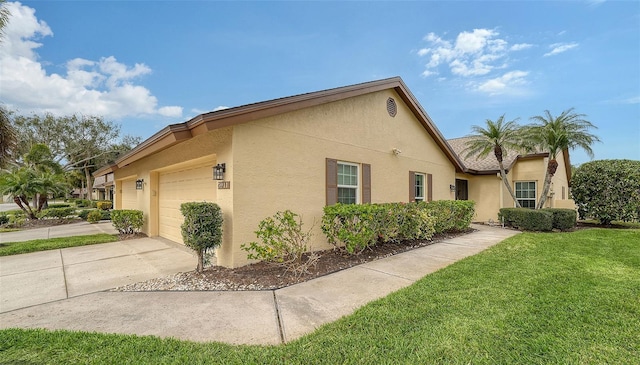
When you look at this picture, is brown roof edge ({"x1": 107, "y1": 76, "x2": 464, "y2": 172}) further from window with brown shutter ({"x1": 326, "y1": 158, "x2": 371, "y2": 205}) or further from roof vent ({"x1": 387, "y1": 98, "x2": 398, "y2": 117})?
window with brown shutter ({"x1": 326, "y1": 158, "x2": 371, "y2": 205})

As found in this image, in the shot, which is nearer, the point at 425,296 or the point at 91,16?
the point at 425,296

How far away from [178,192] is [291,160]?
14.4ft

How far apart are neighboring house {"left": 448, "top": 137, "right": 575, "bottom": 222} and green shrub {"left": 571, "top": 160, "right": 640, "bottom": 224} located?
1.72 meters

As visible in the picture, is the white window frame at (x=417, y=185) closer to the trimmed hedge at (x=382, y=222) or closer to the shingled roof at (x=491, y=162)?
the trimmed hedge at (x=382, y=222)

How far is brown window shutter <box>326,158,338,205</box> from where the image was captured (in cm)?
729

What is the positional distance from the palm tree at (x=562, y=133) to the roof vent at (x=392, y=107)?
7481mm

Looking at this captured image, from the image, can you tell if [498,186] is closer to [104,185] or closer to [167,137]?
[167,137]

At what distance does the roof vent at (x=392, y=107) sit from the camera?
31.8 feet

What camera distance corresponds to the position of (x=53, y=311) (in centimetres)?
369

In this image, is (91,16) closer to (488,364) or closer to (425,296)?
(425,296)

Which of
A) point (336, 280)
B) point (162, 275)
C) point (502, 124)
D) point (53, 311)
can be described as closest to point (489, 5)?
point (502, 124)

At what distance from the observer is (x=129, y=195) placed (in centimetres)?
1279

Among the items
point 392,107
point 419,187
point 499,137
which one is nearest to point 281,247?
point 392,107

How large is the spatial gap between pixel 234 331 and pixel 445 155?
12293 mm
